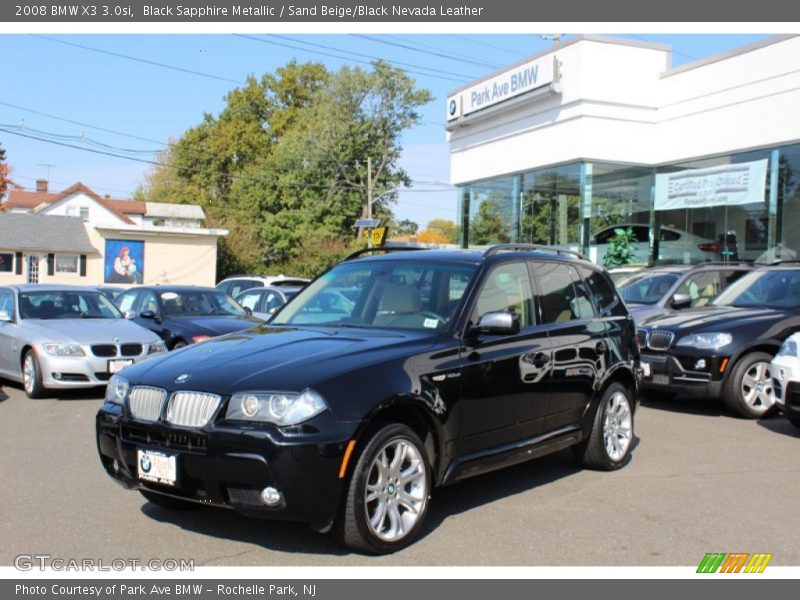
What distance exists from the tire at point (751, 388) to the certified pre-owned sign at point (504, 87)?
13810mm

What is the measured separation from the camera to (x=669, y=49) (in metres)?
22.1

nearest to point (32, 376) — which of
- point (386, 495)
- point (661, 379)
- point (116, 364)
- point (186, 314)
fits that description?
point (116, 364)

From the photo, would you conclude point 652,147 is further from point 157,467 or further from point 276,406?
point 157,467

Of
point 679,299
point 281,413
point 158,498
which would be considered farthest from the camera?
point 679,299

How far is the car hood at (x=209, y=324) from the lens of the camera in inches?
477

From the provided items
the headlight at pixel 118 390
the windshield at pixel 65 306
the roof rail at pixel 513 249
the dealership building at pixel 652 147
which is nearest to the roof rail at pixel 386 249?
the roof rail at pixel 513 249

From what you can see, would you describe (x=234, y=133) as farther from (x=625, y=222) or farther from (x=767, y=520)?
(x=767, y=520)

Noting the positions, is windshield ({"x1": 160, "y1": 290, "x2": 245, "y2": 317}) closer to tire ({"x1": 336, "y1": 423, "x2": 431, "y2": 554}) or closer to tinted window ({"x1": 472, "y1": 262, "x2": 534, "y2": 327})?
tinted window ({"x1": 472, "y1": 262, "x2": 534, "y2": 327})

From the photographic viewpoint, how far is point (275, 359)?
15.8ft

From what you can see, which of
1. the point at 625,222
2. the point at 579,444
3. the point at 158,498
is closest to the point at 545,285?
the point at 579,444

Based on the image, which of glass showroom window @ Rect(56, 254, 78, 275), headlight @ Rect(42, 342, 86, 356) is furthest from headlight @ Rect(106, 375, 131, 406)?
glass showroom window @ Rect(56, 254, 78, 275)

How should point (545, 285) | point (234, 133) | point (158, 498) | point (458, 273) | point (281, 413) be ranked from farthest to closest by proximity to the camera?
1. point (234, 133)
2. point (545, 285)
3. point (458, 273)
4. point (158, 498)
5. point (281, 413)

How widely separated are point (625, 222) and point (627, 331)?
52.9 feet

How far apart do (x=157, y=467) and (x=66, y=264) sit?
1720 inches
